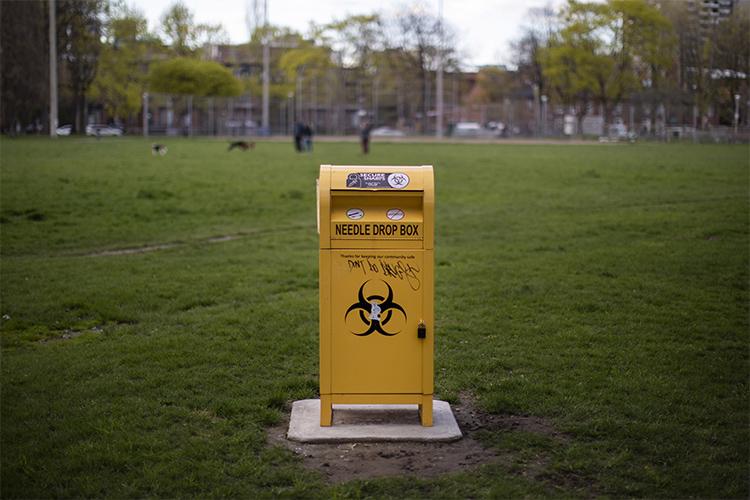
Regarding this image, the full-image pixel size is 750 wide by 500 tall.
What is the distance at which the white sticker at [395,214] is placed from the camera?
5332 mm

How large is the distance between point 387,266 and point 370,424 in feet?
3.30

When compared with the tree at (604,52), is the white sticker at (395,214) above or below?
below

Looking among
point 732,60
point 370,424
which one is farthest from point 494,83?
point 370,424

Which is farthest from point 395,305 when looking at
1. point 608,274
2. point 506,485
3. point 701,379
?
point 608,274

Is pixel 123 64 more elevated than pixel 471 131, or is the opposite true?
pixel 123 64

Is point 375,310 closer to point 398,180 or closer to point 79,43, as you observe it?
point 398,180

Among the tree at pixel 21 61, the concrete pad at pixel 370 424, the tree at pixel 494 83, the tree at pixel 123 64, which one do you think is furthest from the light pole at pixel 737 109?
the tree at pixel 494 83

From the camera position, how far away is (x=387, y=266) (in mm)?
5348

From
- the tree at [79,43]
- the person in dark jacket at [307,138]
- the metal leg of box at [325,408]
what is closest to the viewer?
the metal leg of box at [325,408]

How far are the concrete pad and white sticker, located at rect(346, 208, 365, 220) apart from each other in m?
1.26

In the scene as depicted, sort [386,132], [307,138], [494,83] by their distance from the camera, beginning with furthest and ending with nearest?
[494,83] → [386,132] → [307,138]

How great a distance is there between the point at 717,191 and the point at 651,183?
99.5 inches

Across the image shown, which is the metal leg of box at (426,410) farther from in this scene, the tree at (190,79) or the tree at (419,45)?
the tree at (419,45)

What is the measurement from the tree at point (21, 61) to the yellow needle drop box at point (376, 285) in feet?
168
